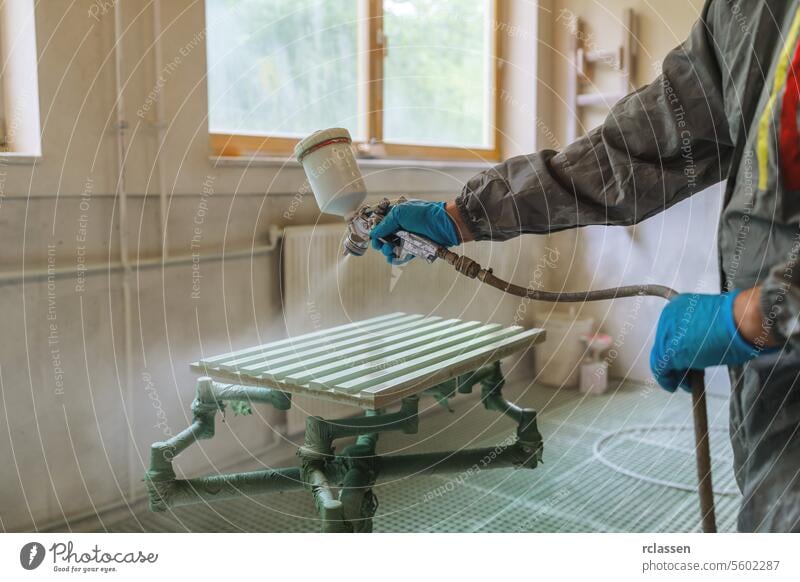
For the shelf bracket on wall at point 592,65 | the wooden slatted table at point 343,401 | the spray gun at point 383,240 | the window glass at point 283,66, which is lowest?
the wooden slatted table at point 343,401

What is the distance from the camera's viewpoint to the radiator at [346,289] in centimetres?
177

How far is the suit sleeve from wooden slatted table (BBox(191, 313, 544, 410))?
23cm

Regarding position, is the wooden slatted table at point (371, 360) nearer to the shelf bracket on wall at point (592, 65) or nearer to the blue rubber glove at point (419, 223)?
the blue rubber glove at point (419, 223)

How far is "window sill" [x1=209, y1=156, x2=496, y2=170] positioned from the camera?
1.60 m

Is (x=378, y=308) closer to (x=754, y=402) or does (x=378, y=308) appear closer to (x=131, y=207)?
(x=131, y=207)

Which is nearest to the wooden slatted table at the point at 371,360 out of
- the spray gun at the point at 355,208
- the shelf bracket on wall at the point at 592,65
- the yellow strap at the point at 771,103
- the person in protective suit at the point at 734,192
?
the spray gun at the point at 355,208

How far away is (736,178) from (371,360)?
0.60 m

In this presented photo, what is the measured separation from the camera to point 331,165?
1.07m

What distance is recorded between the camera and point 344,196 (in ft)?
3.56

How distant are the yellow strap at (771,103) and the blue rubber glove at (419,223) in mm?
453

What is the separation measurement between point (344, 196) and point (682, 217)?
1.85m

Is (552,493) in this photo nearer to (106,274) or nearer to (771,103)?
(106,274)
